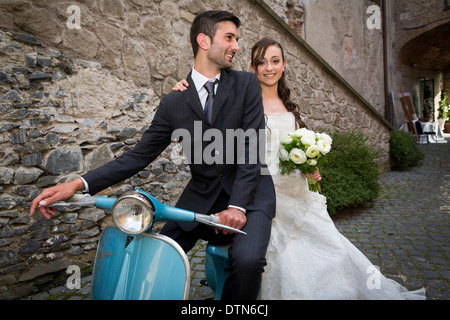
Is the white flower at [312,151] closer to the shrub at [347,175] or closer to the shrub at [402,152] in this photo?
the shrub at [347,175]

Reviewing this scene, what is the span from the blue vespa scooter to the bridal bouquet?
114 cm

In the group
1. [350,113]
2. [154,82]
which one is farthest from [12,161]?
[350,113]

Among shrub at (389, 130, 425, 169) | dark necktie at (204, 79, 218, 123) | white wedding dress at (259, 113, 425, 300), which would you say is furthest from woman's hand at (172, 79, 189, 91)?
shrub at (389, 130, 425, 169)

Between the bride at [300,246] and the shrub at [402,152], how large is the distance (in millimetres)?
7098

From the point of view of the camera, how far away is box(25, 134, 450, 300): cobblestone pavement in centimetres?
273

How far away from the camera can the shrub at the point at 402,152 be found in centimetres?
848

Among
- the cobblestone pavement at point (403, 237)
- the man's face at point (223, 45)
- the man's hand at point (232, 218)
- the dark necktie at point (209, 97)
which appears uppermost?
the man's face at point (223, 45)

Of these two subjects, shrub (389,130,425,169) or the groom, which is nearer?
the groom

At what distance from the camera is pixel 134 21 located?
3588 mm

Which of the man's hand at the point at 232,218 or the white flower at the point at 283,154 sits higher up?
the white flower at the point at 283,154

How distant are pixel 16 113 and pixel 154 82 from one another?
158 centimetres

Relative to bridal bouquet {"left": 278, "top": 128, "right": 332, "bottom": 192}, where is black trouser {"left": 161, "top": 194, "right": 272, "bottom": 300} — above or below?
below

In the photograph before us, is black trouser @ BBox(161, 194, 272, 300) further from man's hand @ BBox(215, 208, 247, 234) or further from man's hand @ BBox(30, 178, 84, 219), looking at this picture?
man's hand @ BBox(30, 178, 84, 219)

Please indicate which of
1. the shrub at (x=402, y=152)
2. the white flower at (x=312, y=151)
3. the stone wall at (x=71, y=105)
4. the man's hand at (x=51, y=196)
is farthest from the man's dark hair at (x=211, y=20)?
the shrub at (x=402, y=152)
